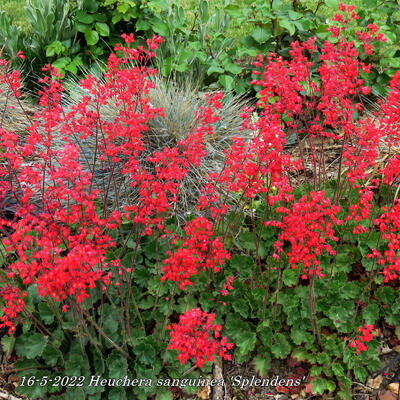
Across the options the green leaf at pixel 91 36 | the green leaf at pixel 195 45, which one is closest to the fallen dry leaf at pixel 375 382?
the green leaf at pixel 195 45

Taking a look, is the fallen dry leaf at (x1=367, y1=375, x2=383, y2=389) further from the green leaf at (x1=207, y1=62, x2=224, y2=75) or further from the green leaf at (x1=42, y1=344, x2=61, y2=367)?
the green leaf at (x1=207, y1=62, x2=224, y2=75)

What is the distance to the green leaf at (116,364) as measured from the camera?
2.81 metres

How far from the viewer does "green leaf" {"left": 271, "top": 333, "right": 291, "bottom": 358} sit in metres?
3.00

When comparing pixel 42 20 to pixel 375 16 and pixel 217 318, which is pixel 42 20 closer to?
pixel 375 16

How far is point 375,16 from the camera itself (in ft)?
15.6

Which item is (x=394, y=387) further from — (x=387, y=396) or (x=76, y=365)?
(x=76, y=365)

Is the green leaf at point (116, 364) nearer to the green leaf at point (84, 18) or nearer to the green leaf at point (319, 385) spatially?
the green leaf at point (319, 385)

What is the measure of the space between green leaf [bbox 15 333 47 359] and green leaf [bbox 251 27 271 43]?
11.6 feet

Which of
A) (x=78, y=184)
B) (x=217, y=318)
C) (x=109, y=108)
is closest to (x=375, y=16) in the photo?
(x=109, y=108)

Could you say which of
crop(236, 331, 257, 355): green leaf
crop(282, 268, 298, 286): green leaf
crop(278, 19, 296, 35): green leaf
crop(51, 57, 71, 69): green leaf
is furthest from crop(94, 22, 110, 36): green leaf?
crop(236, 331, 257, 355): green leaf

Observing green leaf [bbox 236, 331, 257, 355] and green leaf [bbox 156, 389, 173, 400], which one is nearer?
green leaf [bbox 156, 389, 173, 400]

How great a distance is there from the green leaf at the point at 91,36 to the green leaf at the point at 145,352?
12.0ft

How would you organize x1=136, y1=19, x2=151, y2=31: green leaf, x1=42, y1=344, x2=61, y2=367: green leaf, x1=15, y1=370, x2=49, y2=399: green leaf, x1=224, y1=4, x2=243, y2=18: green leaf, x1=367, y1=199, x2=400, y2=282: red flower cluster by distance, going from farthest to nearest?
x1=136, y1=19, x2=151, y2=31: green leaf
x1=224, y1=4, x2=243, y2=18: green leaf
x1=42, y1=344, x2=61, y2=367: green leaf
x1=15, y1=370, x2=49, y2=399: green leaf
x1=367, y1=199, x2=400, y2=282: red flower cluster

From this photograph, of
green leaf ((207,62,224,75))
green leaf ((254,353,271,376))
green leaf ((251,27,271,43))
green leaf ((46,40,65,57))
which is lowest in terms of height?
green leaf ((254,353,271,376))
